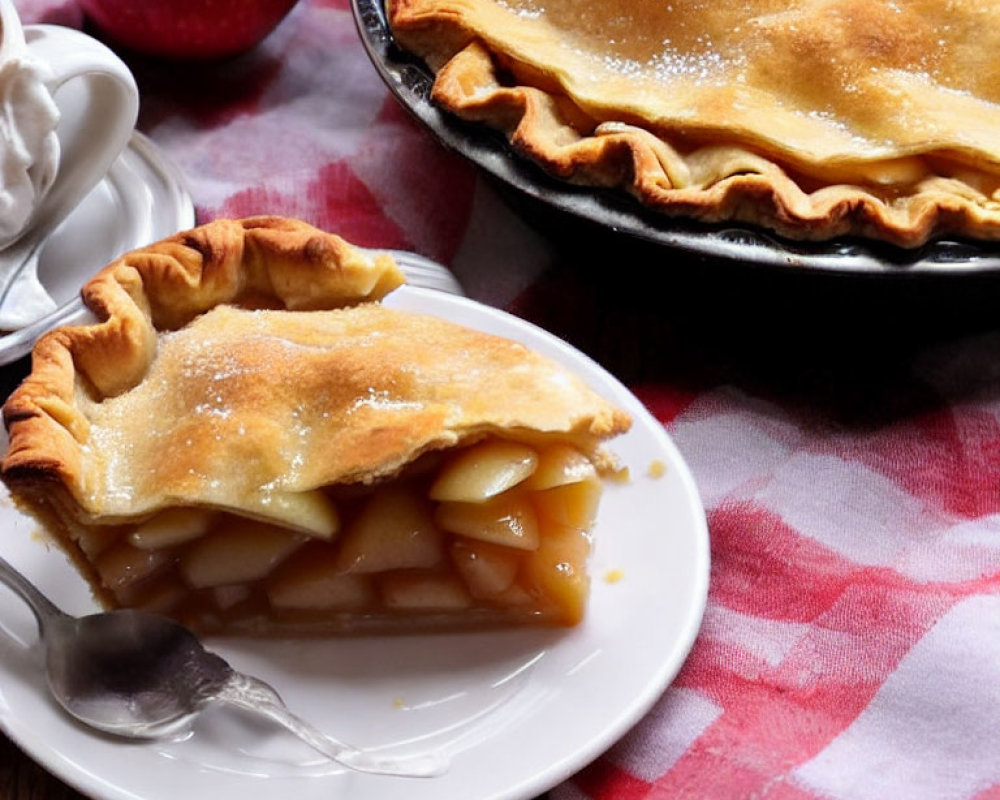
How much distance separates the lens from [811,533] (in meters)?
1.36

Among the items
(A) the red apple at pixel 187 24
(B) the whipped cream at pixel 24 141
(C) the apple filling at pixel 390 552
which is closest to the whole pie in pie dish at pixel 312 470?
(C) the apple filling at pixel 390 552

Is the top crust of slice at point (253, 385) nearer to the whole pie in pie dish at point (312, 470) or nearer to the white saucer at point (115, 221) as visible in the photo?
the whole pie in pie dish at point (312, 470)

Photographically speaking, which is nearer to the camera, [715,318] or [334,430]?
[334,430]

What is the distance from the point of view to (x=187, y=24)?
194 cm

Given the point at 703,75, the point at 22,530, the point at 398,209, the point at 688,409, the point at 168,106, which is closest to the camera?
the point at 22,530

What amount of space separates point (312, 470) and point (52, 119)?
0.59 m

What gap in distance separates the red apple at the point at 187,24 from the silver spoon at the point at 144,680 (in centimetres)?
100

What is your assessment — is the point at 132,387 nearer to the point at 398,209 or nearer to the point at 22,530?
the point at 22,530

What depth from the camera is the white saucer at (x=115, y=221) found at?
1605 millimetres

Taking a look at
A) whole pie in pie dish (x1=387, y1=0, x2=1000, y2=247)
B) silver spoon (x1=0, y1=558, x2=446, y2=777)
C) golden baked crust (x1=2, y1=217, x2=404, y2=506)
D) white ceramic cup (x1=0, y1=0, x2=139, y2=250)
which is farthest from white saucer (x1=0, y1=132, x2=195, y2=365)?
silver spoon (x1=0, y1=558, x2=446, y2=777)

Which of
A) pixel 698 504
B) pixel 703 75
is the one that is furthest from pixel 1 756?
pixel 703 75

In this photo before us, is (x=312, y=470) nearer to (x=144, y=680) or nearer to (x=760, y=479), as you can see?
(x=144, y=680)

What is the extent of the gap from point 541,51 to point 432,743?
862 mm

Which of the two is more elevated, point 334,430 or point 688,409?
point 334,430
